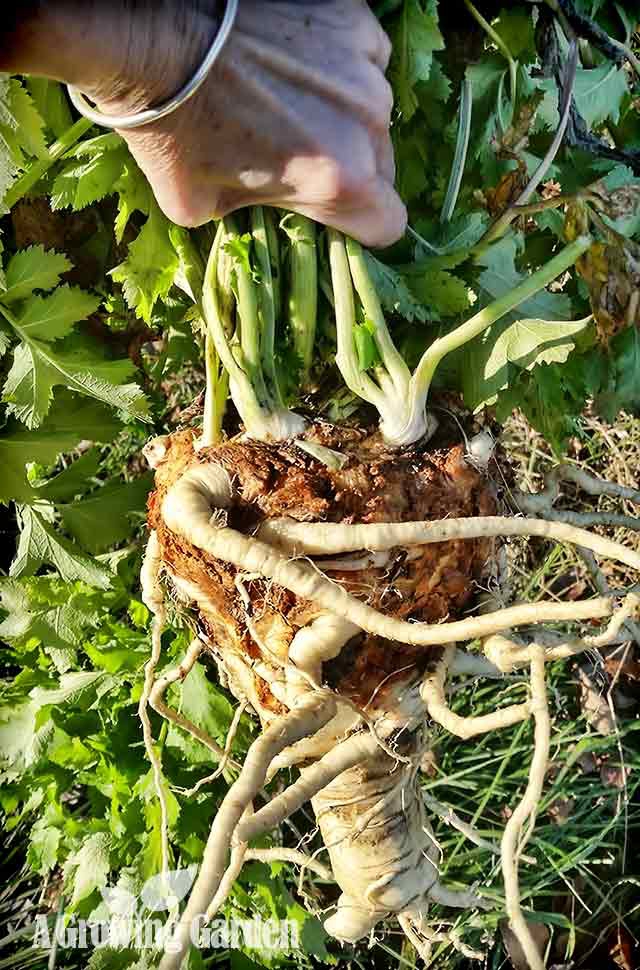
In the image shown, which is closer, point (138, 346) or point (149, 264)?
point (149, 264)

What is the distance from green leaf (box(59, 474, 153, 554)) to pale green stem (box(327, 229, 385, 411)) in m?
0.63

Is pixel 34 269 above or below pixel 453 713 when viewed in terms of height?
above

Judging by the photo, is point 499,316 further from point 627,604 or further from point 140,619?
point 140,619

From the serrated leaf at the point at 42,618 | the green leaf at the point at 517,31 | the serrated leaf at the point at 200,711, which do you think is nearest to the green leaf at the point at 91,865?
the serrated leaf at the point at 200,711

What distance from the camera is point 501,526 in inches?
44.3

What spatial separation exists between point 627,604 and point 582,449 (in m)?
1.45

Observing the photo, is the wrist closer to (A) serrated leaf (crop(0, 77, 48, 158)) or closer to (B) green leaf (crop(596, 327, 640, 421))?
(A) serrated leaf (crop(0, 77, 48, 158))

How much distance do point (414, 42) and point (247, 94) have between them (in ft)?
0.90

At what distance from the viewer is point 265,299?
119 cm

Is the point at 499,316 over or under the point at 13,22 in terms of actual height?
under

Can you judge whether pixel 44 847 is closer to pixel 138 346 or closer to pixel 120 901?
pixel 120 901

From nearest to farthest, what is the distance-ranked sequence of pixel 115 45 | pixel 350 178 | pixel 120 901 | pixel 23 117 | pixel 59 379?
pixel 115 45 → pixel 350 178 → pixel 23 117 → pixel 59 379 → pixel 120 901

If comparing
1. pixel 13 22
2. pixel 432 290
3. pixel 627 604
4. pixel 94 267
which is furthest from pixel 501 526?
pixel 94 267

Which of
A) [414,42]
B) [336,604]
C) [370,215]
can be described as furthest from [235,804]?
[414,42]
